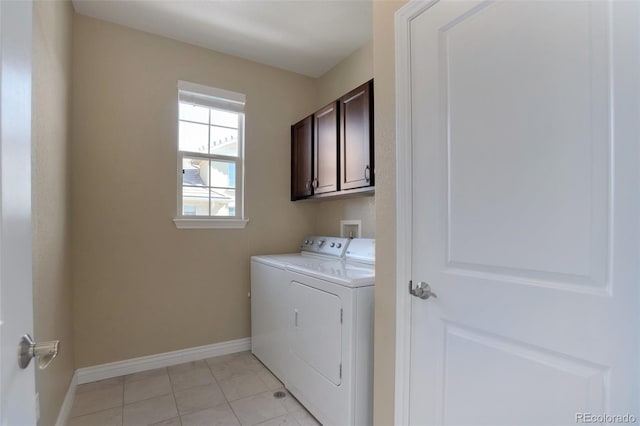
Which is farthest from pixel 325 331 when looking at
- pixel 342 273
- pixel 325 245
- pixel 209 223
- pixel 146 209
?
pixel 146 209

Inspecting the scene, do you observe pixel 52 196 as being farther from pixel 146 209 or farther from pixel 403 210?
pixel 403 210

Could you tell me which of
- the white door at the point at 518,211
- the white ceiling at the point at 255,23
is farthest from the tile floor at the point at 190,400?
the white ceiling at the point at 255,23

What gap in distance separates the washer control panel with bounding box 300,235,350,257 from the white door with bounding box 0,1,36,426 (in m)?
2.05

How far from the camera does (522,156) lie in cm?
100

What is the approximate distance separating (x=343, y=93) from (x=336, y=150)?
805 mm

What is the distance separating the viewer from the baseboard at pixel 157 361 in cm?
242

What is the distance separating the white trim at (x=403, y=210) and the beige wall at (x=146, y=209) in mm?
1933

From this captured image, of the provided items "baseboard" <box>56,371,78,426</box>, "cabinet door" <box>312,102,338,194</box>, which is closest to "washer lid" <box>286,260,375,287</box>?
"cabinet door" <box>312,102,338,194</box>

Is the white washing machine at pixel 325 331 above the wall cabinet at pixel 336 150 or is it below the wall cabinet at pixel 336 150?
below

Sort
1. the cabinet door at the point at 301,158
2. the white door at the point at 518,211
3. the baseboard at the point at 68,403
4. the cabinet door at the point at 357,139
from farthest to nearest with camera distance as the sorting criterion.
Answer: the cabinet door at the point at 301,158 < the cabinet door at the point at 357,139 < the baseboard at the point at 68,403 < the white door at the point at 518,211

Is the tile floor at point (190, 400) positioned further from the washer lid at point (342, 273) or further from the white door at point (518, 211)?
the white door at point (518, 211)

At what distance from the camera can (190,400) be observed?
2.18m

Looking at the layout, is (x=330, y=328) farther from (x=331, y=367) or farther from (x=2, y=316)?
(x=2, y=316)

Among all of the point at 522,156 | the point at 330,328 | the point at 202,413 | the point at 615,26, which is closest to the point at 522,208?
the point at 522,156
